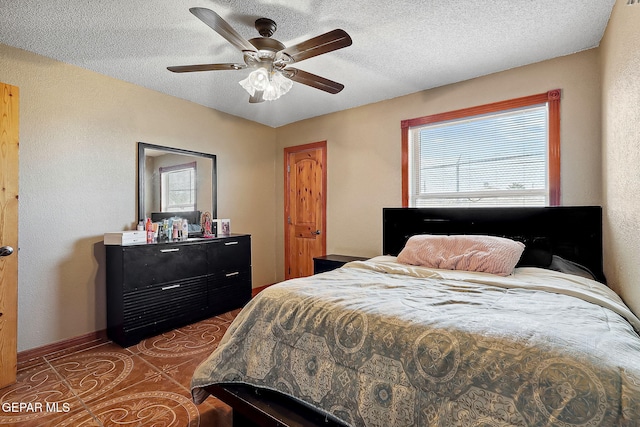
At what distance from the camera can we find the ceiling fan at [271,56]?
182 cm

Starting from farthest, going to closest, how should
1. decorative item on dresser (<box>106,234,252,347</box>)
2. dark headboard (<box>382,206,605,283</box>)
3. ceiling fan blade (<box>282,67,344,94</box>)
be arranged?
decorative item on dresser (<box>106,234,252,347</box>) → dark headboard (<box>382,206,605,283</box>) → ceiling fan blade (<box>282,67,344,94</box>)

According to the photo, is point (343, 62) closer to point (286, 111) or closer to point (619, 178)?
point (286, 111)

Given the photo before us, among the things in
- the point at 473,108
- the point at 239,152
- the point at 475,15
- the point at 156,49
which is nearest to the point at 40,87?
the point at 156,49

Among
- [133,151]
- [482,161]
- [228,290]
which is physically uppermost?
[133,151]

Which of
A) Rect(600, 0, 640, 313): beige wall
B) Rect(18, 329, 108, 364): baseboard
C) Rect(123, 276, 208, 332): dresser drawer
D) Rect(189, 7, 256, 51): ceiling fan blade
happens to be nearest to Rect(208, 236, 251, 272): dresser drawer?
Rect(123, 276, 208, 332): dresser drawer

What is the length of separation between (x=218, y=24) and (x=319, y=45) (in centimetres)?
57

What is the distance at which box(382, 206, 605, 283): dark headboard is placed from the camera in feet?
8.21

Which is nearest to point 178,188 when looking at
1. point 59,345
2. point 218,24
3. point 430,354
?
point 59,345

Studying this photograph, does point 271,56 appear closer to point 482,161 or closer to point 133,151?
point 133,151

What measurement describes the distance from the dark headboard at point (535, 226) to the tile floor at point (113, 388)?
93.4 inches

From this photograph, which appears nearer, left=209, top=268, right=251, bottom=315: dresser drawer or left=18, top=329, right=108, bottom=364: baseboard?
left=18, top=329, right=108, bottom=364: baseboard

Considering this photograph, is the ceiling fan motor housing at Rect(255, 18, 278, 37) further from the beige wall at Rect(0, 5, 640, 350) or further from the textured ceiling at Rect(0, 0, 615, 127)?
the beige wall at Rect(0, 5, 640, 350)

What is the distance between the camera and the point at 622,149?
6.17ft

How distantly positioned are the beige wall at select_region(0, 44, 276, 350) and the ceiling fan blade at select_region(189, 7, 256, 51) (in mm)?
1897
